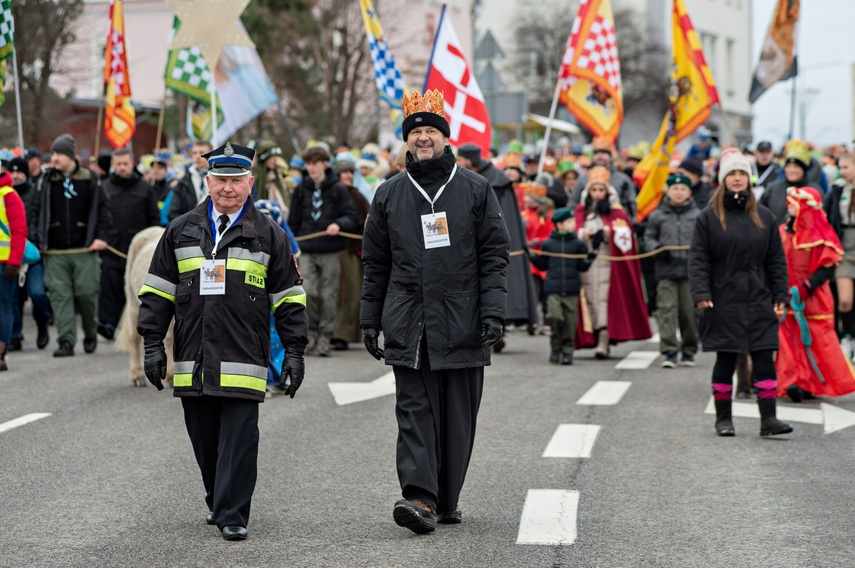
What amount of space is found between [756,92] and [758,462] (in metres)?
13.6

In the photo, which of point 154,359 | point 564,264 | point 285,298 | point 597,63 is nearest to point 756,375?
point 285,298

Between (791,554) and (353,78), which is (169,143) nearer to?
(353,78)

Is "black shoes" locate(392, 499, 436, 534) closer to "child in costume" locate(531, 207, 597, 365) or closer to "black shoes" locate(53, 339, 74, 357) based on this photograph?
"child in costume" locate(531, 207, 597, 365)

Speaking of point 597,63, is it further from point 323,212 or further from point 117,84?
point 117,84

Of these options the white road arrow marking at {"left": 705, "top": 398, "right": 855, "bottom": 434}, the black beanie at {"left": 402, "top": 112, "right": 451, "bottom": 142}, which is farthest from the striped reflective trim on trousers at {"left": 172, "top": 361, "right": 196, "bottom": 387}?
the white road arrow marking at {"left": 705, "top": 398, "right": 855, "bottom": 434}

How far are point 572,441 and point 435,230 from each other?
120 inches

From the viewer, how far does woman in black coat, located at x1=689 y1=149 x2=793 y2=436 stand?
9992 mm

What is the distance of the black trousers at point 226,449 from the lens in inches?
273

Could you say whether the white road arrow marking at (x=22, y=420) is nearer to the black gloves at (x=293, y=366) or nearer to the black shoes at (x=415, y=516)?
the black gloves at (x=293, y=366)

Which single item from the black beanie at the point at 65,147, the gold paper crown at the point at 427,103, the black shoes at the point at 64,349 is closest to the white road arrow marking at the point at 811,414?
the gold paper crown at the point at 427,103

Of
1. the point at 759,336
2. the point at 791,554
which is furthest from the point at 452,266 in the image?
the point at 759,336

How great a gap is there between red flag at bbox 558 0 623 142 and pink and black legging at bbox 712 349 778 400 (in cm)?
932

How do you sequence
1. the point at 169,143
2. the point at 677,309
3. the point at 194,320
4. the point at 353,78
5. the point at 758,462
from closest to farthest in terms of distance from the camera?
the point at 194,320
the point at 758,462
the point at 677,309
the point at 353,78
the point at 169,143

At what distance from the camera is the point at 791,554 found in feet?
21.5
